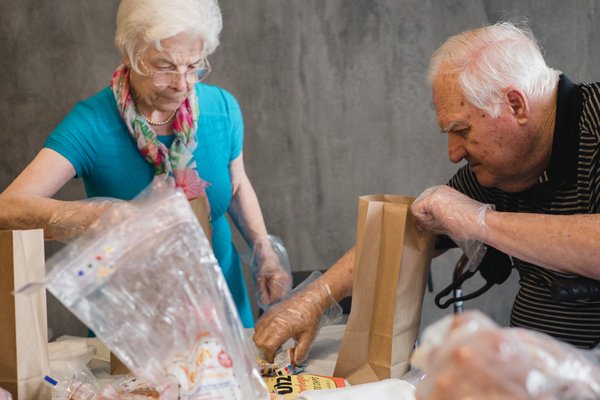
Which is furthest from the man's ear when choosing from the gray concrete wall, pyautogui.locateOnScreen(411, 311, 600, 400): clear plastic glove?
the gray concrete wall

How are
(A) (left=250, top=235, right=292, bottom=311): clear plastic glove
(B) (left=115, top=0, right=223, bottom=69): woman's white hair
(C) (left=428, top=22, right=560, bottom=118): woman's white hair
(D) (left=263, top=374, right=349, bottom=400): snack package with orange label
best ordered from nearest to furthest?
1. (D) (left=263, top=374, right=349, bottom=400): snack package with orange label
2. (C) (left=428, top=22, right=560, bottom=118): woman's white hair
3. (B) (left=115, top=0, right=223, bottom=69): woman's white hair
4. (A) (left=250, top=235, right=292, bottom=311): clear plastic glove

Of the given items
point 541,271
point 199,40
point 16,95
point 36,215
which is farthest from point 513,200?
point 16,95

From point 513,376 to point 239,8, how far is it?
3.11 m

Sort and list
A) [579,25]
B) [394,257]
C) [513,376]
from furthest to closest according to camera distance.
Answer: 1. [579,25]
2. [394,257]
3. [513,376]

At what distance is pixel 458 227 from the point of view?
1.55 meters

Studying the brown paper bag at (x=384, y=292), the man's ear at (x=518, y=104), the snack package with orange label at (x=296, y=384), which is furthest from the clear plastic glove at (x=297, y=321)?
the man's ear at (x=518, y=104)

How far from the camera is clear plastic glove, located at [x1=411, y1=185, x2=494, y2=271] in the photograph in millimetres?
1477

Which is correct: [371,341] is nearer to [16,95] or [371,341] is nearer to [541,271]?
[541,271]

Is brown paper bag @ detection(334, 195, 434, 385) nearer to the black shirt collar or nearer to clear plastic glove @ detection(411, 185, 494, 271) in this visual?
clear plastic glove @ detection(411, 185, 494, 271)

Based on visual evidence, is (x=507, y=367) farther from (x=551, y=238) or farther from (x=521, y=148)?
(x=521, y=148)

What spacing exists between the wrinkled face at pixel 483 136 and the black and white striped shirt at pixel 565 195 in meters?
0.07

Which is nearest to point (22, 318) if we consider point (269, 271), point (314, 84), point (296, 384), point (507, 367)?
point (296, 384)

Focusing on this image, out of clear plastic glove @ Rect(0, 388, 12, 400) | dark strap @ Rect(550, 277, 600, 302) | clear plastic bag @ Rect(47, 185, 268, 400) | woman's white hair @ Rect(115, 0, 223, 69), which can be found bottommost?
dark strap @ Rect(550, 277, 600, 302)

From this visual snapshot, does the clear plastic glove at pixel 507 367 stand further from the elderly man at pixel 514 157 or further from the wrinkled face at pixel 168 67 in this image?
the wrinkled face at pixel 168 67
